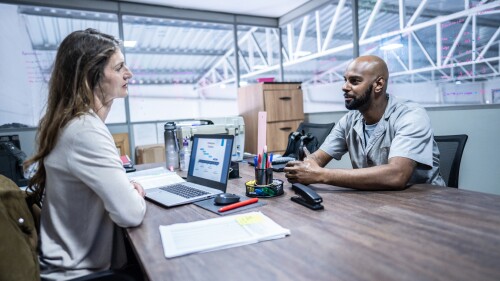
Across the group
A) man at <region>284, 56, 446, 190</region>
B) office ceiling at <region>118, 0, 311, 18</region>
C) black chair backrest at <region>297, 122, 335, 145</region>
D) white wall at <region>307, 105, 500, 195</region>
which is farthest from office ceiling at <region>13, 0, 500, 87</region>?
man at <region>284, 56, 446, 190</region>

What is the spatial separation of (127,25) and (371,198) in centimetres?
364

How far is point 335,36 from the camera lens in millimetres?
3828

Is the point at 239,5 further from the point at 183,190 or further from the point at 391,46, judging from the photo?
the point at 183,190

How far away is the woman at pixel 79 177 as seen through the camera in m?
0.97

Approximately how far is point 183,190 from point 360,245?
882 mm

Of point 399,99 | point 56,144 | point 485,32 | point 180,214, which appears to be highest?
point 485,32

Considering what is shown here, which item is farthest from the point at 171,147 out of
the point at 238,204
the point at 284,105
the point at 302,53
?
the point at 302,53

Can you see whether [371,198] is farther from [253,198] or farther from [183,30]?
[183,30]

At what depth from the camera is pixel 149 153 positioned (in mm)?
3568

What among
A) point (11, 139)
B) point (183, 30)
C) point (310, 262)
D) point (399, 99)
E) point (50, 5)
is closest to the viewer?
point (310, 262)

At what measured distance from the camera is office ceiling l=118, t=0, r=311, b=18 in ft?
12.3

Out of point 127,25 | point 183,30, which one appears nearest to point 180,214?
point 127,25

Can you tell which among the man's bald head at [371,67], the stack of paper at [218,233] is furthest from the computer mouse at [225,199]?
the man's bald head at [371,67]

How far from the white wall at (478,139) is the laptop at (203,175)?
7.04 ft
